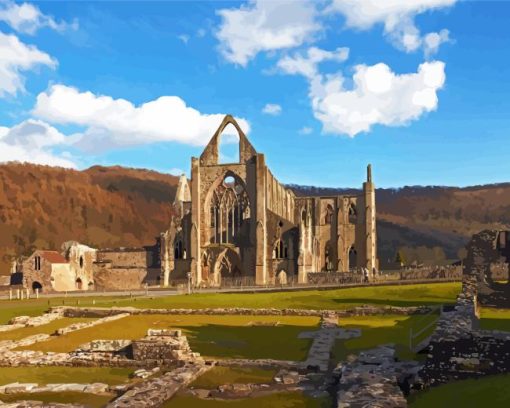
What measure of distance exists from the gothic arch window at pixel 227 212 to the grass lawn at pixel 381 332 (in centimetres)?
3683

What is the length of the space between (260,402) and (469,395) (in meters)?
4.85

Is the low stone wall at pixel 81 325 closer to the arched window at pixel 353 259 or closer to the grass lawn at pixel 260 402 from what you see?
the grass lawn at pixel 260 402

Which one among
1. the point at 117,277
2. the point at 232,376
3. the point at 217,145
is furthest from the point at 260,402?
the point at 117,277

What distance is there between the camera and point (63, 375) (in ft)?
55.7

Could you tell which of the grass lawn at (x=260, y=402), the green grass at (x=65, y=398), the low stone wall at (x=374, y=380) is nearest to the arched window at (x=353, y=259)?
the low stone wall at (x=374, y=380)

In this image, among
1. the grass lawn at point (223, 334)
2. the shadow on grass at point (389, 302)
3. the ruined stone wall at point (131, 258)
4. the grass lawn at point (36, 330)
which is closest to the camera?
the grass lawn at point (223, 334)

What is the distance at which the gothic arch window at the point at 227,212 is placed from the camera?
6600cm

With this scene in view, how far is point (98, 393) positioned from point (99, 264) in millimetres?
57408

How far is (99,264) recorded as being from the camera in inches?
2734

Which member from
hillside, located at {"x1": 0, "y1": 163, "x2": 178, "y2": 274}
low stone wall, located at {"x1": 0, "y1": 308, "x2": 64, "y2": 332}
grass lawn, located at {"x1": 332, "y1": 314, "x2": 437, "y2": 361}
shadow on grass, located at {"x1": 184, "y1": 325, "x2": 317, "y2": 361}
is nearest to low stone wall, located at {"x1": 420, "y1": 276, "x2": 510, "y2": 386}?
grass lawn, located at {"x1": 332, "y1": 314, "x2": 437, "y2": 361}

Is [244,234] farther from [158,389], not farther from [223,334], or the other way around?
[158,389]

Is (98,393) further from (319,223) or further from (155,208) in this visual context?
(155,208)

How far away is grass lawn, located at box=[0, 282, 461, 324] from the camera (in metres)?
35.7

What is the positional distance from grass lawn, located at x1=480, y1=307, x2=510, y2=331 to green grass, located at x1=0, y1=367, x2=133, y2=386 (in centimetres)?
1311
